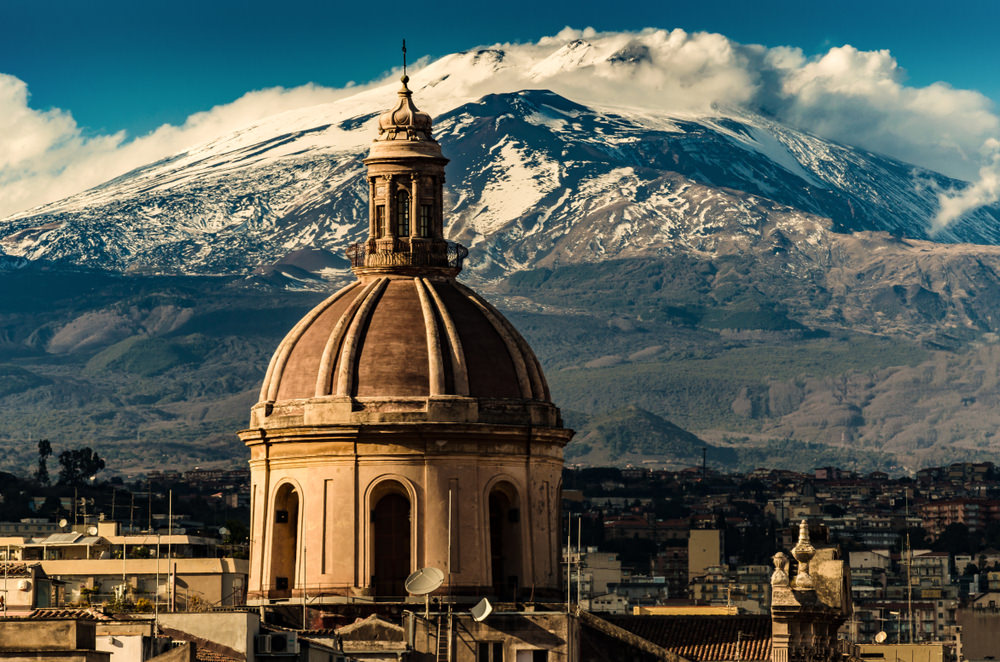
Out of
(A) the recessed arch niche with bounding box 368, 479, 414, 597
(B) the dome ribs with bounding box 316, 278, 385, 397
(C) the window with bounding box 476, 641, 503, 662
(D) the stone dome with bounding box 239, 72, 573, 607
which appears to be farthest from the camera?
(B) the dome ribs with bounding box 316, 278, 385, 397

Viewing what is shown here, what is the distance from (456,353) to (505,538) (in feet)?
15.6

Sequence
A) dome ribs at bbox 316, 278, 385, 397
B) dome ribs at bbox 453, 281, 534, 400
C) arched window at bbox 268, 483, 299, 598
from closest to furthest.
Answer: dome ribs at bbox 316, 278, 385, 397, arched window at bbox 268, 483, 299, 598, dome ribs at bbox 453, 281, 534, 400

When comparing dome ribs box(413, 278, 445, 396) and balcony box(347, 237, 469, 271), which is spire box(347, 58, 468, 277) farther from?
dome ribs box(413, 278, 445, 396)

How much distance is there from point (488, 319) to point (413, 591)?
827 centimetres

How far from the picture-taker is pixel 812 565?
63094 mm

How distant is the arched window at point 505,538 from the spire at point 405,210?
5873 millimetres

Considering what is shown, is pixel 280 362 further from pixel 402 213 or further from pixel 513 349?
pixel 513 349

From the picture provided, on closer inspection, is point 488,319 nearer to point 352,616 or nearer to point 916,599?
point 352,616

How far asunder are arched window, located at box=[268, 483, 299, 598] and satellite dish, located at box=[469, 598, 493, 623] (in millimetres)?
6074

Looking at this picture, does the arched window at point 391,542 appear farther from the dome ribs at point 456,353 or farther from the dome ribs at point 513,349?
the dome ribs at point 513,349

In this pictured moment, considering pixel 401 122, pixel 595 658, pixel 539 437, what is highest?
pixel 401 122

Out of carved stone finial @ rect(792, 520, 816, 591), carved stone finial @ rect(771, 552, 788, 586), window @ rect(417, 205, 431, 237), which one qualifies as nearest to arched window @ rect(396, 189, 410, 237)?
window @ rect(417, 205, 431, 237)

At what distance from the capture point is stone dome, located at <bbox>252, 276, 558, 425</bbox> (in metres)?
64.5

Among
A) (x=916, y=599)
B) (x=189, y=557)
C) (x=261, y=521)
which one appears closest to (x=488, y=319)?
(x=261, y=521)
